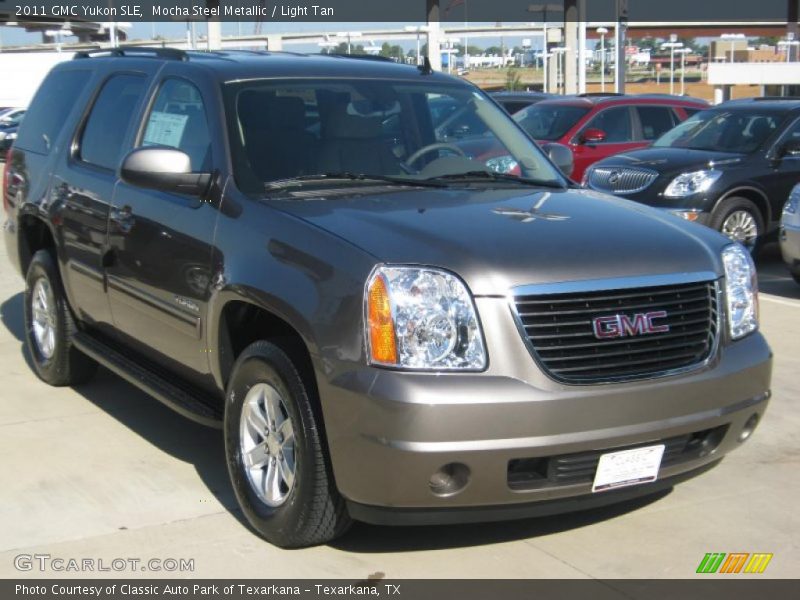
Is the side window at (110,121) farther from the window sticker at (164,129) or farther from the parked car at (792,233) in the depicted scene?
the parked car at (792,233)

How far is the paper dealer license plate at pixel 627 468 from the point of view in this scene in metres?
4.03

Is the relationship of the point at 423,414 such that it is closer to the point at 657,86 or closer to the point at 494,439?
the point at 494,439

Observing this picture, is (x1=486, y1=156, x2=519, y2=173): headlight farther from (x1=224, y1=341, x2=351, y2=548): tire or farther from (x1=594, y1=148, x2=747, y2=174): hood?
(x1=594, y1=148, x2=747, y2=174): hood

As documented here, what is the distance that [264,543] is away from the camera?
4.44 m

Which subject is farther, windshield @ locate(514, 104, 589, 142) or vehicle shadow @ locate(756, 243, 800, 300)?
windshield @ locate(514, 104, 589, 142)

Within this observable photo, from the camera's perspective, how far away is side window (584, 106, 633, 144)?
15.1 metres

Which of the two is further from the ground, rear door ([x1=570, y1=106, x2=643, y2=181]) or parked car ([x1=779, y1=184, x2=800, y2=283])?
rear door ([x1=570, y1=106, x2=643, y2=181])

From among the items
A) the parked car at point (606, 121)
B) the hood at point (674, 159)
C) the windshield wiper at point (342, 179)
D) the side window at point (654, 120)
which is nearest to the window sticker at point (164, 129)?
the windshield wiper at point (342, 179)

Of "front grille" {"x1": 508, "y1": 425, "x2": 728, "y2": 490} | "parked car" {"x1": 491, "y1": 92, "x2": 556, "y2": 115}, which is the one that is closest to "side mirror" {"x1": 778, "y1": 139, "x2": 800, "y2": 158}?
"parked car" {"x1": 491, "y1": 92, "x2": 556, "y2": 115}

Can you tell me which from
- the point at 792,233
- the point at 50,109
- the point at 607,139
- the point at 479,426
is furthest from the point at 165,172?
the point at 607,139

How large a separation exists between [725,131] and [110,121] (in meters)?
8.03

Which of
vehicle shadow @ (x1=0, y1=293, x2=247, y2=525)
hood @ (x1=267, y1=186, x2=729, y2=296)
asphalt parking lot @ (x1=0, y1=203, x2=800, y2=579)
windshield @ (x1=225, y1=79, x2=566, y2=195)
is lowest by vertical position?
vehicle shadow @ (x1=0, y1=293, x2=247, y2=525)

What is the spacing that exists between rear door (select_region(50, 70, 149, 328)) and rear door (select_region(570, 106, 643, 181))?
9.11 meters
